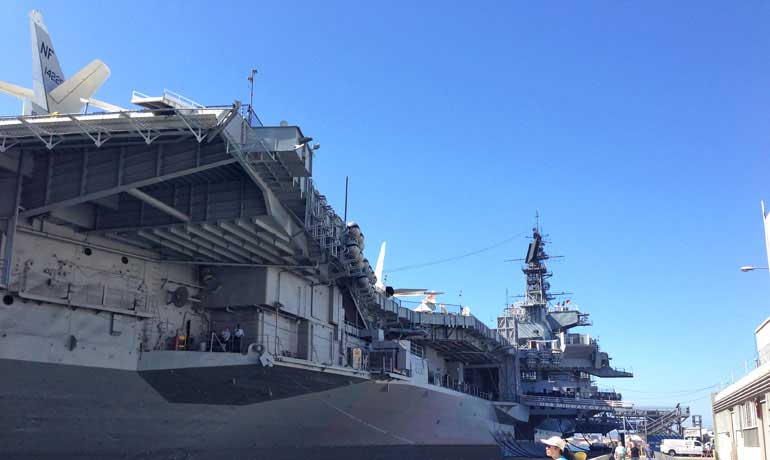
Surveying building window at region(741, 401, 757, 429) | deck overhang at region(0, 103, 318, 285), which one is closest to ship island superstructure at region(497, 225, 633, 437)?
building window at region(741, 401, 757, 429)

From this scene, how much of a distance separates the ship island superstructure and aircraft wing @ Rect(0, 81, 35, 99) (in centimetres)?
3194

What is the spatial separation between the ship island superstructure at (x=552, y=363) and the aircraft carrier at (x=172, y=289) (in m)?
19.8

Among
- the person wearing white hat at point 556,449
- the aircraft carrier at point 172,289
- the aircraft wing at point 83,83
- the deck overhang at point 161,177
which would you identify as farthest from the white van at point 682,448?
the person wearing white hat at point 556,449

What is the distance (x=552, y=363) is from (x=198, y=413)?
29.1 metres

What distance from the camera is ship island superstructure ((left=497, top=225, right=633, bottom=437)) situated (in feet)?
138

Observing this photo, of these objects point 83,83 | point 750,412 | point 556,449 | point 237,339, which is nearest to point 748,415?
point 750,412

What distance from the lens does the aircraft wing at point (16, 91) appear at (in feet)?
53.2

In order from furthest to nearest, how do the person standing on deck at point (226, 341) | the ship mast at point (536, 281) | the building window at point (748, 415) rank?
1. the ship mast at point (536, 281)
2. the person standing on deck at point (226, 341)
3. the building window at point (748, 415)

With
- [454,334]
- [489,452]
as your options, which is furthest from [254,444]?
[489,452]

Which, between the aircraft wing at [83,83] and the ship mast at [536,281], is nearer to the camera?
the aircraft wing at [83,83]

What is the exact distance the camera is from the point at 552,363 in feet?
139

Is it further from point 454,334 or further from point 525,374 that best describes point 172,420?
point 525,374

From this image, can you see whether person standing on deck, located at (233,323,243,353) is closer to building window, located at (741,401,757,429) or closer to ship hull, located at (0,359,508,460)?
ship hull, located at (0,359,508,460)

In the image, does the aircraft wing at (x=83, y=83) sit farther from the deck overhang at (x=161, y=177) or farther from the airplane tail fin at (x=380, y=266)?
the airplane tail fin at (x=380, y=266)
